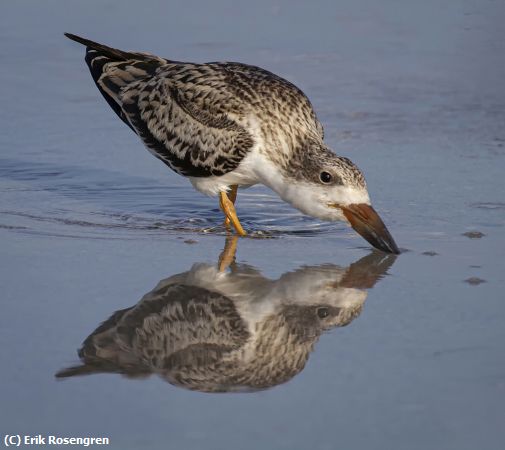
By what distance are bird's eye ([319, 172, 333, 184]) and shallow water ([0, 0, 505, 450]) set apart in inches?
14.6

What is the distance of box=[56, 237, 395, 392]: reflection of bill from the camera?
4938mm

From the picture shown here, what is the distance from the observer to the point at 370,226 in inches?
266

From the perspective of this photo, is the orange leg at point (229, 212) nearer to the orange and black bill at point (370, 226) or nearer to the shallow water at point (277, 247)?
the shallow water at point (277, 247)

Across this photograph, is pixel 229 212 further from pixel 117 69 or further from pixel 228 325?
pixel 228 325

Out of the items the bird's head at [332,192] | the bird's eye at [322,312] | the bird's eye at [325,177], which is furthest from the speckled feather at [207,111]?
the bird's eye at [322,312]

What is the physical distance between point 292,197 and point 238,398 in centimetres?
271

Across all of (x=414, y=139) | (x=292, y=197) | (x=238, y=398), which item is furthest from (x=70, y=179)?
(x=238, y=398)

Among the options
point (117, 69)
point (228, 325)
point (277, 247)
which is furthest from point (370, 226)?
point (117, 69)

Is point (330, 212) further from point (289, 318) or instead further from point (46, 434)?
point (46, 434)

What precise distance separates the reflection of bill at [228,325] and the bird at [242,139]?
563 mm

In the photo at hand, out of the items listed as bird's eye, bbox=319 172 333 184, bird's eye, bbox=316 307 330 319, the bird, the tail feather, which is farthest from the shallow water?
the tail feather

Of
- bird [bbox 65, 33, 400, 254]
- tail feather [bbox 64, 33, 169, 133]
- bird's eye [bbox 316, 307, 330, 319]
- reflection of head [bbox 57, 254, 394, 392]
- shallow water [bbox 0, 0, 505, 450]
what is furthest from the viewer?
tail feather [bbox 64, 33, 169, 133]

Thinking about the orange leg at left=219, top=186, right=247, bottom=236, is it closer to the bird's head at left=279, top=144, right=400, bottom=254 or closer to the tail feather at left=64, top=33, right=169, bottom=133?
the bird's head at left=279, top=144, right=400, bottom=254

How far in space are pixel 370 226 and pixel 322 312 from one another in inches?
47.0
